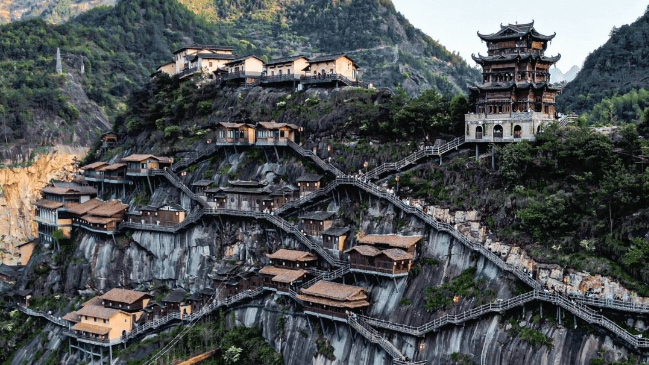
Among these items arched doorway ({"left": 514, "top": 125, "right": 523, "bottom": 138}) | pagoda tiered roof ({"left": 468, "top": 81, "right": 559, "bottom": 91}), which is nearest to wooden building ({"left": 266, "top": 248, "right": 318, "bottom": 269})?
arched doorway ({"left": 514, "top": 125, "right": 523, "bottom": 138})

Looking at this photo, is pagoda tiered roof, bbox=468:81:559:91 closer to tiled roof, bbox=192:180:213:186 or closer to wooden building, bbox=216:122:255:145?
wooden building, bbox=216:122:255:145

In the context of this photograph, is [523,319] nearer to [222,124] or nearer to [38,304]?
[222,124]

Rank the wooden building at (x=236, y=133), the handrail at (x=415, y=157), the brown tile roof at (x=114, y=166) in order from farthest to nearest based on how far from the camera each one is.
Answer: the brown tile roof at (x=114, y=166) → the wooden building at (x=236, y=133) → the handrail at (x=415, y=157)

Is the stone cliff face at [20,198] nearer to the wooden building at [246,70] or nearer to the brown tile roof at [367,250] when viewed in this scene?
the wooden building at [246,70]

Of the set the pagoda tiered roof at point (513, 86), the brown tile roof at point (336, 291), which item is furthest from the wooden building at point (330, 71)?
the brown tile roof at point (336, 291)

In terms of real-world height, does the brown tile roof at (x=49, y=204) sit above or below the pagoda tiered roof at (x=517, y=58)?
below

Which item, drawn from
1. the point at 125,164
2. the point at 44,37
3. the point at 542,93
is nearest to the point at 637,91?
the point at 542,93

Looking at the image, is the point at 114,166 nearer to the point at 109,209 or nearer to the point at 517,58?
the point at 109,209
